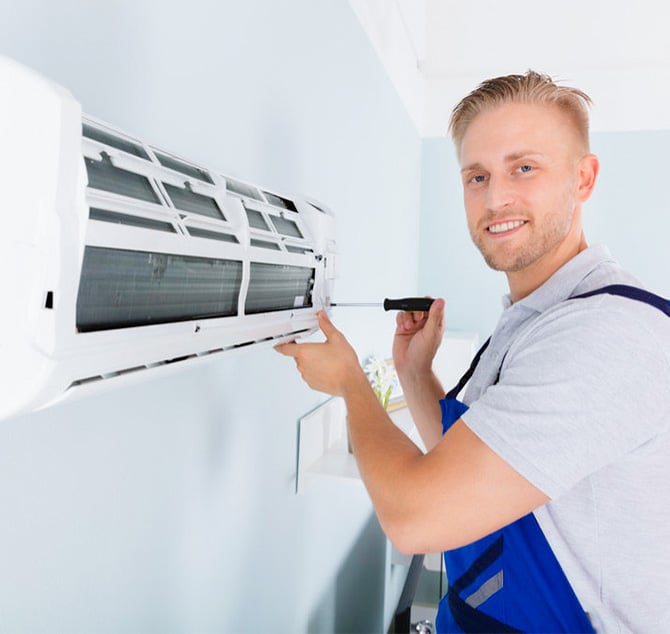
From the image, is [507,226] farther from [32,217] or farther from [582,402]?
[32,217]

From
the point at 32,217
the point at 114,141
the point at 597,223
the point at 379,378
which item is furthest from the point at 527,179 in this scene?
the point at 597,223

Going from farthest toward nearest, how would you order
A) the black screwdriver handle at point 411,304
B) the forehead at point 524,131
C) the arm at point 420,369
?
the arm at point 420,369 → the black screwdriver handle at point 411,304 → the forehead at point 524,131

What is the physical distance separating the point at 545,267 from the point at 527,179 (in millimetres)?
155

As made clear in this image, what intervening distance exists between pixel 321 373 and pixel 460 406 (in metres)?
0.24

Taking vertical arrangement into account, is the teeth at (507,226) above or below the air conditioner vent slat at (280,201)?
below

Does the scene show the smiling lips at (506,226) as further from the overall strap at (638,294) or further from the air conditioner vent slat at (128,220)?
the air conditioner vent slat at (128,220)

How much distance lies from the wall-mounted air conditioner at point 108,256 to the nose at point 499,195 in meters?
0.38

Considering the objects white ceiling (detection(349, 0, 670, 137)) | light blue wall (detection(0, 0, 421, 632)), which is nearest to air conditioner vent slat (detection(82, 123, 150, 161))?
light blue wall (detection(0, 0, 421, 632))

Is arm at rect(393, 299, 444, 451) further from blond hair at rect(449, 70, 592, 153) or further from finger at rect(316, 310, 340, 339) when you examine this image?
blond hair at rect(449, 70, 592, 153)

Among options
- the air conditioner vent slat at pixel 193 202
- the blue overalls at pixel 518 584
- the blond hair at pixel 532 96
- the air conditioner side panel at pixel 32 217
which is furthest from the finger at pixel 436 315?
the air conditioner side panel at pixel 32 217

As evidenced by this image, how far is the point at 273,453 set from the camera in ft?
4.02

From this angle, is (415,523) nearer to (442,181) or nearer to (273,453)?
(273,453)

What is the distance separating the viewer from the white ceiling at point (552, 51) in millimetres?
2789

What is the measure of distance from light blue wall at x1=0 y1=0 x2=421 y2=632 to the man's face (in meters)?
0.43
